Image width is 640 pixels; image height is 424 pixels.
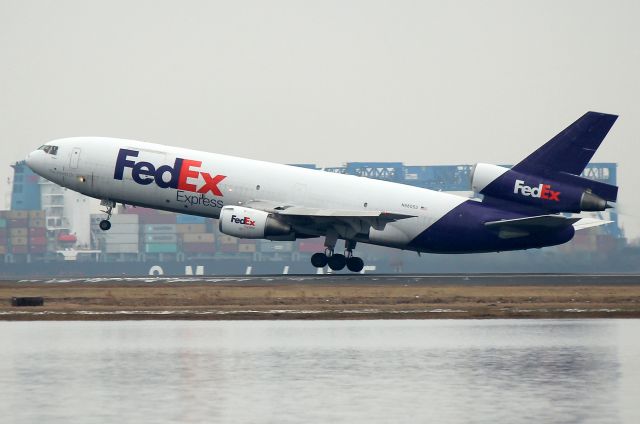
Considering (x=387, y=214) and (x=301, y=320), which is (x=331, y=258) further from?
(x=301, y=320)

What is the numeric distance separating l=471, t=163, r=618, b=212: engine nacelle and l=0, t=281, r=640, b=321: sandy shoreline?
27.9 ft

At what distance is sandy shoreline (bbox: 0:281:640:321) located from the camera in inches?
1705

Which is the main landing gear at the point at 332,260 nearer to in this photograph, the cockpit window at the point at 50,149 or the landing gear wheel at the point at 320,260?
the landing gear wheel at the point at 320,260

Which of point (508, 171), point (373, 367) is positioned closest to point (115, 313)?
point (373, 367)

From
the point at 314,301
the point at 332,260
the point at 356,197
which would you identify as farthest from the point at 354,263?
the point at 314,301

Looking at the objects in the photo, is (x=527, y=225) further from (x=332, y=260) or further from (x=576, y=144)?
(x=332, y=260)

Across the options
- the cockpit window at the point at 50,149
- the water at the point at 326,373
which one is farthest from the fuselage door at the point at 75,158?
the water at the point at 326,373

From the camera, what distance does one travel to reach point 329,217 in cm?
6475

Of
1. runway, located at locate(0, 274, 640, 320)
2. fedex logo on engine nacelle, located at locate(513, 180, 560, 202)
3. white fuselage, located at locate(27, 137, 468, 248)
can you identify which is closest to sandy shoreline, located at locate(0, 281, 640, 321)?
runway, located at locate(0, 274, 640, 320)

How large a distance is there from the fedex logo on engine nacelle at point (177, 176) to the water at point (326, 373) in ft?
88.6

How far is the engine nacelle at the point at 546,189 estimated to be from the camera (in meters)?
63.5

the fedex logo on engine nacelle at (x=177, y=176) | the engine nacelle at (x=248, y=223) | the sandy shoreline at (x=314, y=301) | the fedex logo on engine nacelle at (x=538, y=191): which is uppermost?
the fedex logo on engine nacelle at (x=177, y=176)

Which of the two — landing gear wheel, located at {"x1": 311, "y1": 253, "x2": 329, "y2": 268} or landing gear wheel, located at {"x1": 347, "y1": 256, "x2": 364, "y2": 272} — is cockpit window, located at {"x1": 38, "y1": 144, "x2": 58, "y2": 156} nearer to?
landing gear wheel, located at {"x1": 311, "y1": 253, "x2": 329, "y2": 268}

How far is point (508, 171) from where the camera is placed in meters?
65.2
